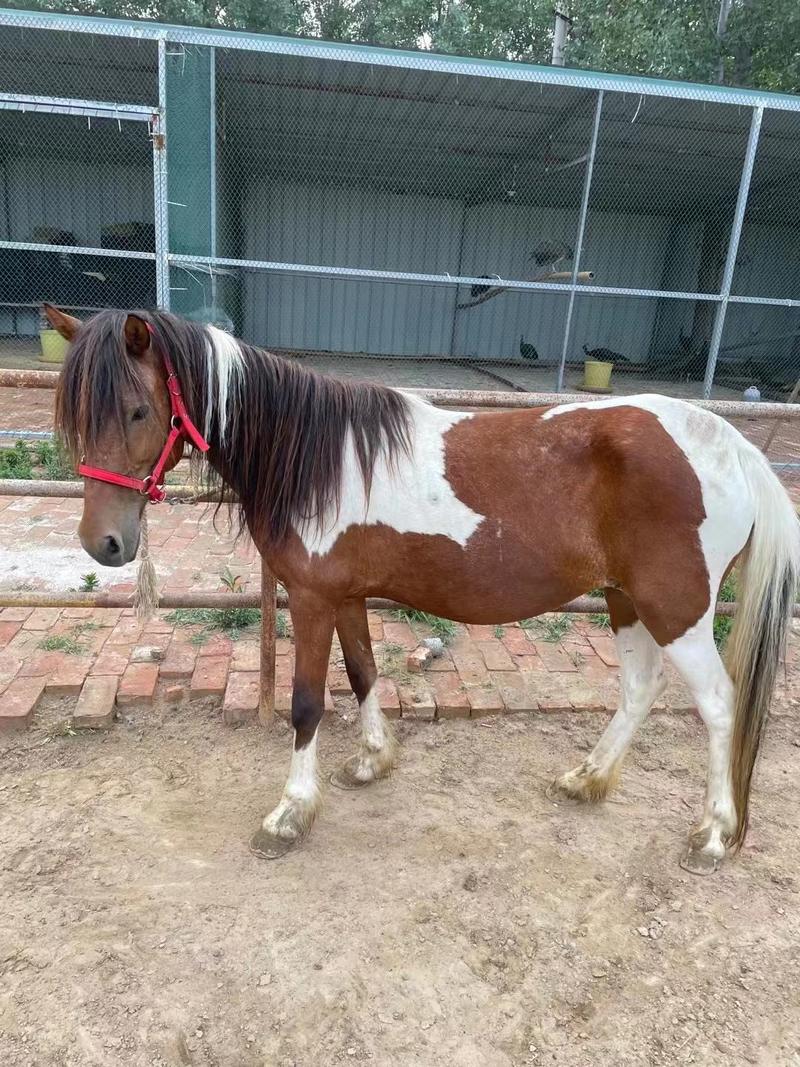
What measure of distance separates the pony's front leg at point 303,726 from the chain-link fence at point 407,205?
4796mm

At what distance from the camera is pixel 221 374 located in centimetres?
181

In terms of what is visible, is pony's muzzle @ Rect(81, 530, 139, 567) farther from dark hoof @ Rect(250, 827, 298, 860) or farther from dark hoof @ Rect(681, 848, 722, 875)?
dark hoof @ Rect(681, 848, 722, 875)

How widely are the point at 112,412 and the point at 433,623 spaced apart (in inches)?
86.6

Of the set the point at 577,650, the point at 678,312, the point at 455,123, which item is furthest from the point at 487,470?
the point at 678,312

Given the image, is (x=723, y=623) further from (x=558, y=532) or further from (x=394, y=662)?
(x=558, y=532)

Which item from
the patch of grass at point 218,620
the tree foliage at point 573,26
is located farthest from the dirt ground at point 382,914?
the tree foliage at point 573,26

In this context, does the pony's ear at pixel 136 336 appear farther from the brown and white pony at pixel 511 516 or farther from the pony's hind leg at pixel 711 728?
Answer: the pony's hind leg at pixel 711 728

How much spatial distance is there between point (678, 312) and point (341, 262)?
7.66m

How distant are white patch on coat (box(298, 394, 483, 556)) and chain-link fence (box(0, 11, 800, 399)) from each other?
462 centimetres

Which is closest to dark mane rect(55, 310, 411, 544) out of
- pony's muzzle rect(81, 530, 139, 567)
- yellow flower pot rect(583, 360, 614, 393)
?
pony's muzzle rect(81, 530, 139, 567)

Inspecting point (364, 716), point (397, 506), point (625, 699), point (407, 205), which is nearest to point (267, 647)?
point (364, 716)

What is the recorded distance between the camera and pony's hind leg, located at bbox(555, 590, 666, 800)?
234 cm

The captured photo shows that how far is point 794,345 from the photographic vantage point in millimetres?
14516

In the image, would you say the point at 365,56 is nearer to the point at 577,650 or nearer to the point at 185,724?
the point at 577,650
